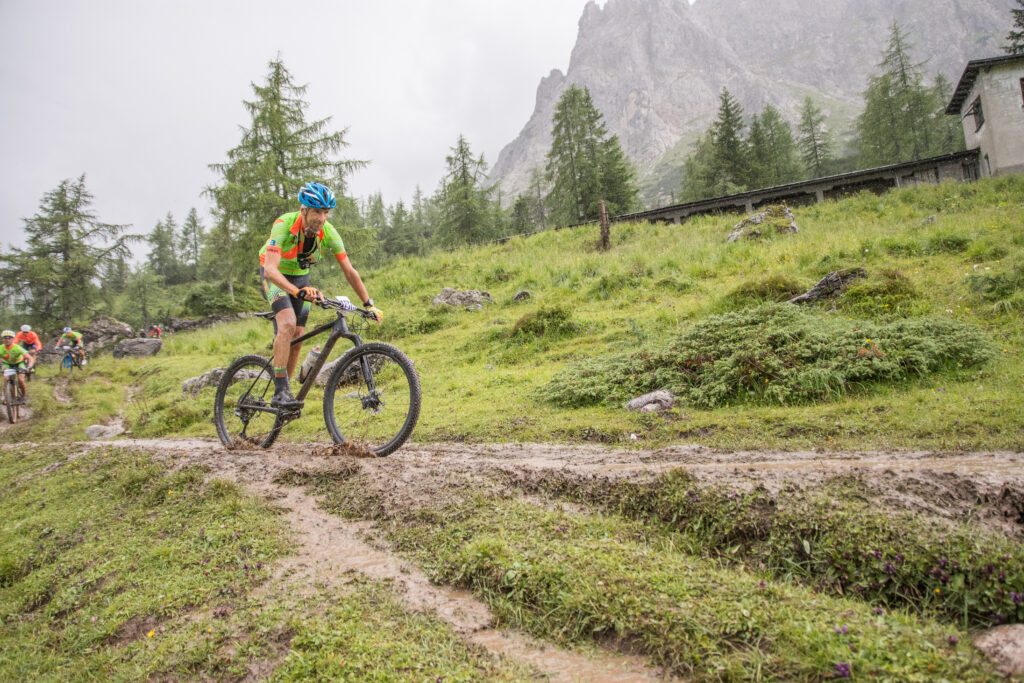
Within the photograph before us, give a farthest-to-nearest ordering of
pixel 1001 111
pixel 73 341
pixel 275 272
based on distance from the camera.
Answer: pixel 1001 111 < pixel 73 341 < pixel 275 272

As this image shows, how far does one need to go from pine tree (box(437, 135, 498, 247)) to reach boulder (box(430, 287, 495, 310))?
2429cm

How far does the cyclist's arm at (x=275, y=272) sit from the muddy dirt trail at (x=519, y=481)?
72.1 inches

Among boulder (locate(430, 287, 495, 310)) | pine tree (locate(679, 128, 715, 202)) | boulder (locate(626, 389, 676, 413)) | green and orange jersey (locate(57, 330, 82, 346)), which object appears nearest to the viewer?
boulder (locate(626, 389, 676, 413))

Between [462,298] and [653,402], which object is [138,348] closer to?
[462,298]

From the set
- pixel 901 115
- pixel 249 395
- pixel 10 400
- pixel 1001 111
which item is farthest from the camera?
pixel 901 115

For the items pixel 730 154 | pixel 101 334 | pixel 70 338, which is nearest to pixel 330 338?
pixel 70 338

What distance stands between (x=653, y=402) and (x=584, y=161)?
41394 mm

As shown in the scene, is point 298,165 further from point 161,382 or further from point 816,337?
point 816,337

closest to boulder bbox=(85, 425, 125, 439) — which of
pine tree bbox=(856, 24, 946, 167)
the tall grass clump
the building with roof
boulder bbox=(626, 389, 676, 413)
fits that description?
the tall grass clump

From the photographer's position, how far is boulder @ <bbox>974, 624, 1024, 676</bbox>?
1.65 meters

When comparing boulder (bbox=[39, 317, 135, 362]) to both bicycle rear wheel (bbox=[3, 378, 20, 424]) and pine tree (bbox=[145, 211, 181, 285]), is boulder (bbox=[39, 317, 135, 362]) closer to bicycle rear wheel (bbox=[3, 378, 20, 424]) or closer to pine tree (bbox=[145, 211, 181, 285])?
bicycle rear wheel (bbox=[3, 378, 20, 424])

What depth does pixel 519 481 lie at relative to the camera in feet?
12.5

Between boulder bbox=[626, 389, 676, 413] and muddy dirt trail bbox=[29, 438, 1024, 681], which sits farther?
boulder bbox=[626, 389, 676, 413]

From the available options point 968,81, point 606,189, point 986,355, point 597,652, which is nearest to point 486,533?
point 597,652
